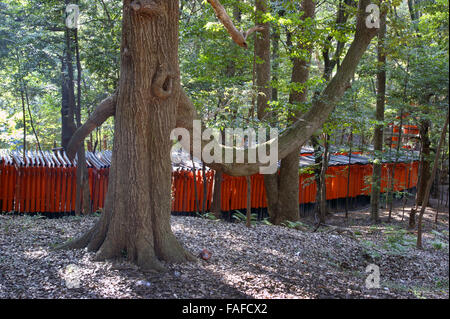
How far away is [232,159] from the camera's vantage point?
20.6ft

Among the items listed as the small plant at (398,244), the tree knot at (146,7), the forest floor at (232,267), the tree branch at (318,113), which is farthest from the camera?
the small plant at (398,244)

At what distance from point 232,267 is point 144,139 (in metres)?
2.09

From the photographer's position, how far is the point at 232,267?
18.1ft

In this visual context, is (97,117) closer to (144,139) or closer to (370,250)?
(144,139)

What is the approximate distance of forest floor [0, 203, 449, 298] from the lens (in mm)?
4586

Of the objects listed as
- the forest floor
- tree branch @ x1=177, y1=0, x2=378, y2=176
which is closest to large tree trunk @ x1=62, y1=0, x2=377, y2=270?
the forest floor

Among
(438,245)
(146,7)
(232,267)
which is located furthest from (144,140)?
(438,245)

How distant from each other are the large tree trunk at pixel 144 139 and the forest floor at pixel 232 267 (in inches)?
12.1

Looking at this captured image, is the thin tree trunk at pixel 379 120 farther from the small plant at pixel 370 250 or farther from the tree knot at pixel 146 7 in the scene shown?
the tree knot at pixel 146 7

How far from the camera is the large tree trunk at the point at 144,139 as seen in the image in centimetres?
517

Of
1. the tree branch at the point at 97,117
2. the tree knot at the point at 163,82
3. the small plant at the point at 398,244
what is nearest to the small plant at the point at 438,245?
the small plant at the point at 398,244

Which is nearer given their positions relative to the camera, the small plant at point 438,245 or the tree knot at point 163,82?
the tree knot at point 163,82
